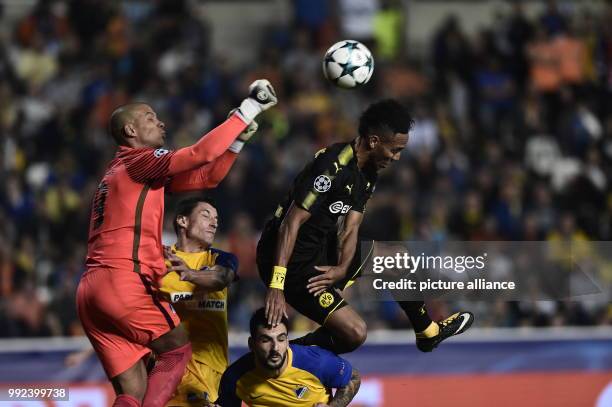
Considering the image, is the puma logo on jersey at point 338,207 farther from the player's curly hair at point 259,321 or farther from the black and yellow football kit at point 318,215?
the player's curly hair at point 259,321

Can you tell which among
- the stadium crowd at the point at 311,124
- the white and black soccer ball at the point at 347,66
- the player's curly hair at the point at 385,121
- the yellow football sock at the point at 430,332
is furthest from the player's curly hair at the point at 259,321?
the stadium crowd at the point at 311,124

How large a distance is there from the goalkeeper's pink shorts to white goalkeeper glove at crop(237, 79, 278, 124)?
3.95ft

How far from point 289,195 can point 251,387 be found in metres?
1.34

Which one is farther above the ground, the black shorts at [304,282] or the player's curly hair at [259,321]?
the black shorts at [304,282]

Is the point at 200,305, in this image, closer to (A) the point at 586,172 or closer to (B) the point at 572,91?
(A) the point at 586,172

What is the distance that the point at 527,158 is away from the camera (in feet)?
52.1

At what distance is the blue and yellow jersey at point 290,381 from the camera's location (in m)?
8.19

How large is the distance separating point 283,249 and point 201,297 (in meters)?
0.95

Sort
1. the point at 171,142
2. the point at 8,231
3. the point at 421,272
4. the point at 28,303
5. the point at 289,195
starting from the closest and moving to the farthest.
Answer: the point at 289,195
the point at 421,272
the point at 28,303
the point at 8,231
the point at 171,142

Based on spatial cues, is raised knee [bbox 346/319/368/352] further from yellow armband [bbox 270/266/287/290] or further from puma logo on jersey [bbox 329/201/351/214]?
puma logo on jersey [bbox 329/201/351/214]

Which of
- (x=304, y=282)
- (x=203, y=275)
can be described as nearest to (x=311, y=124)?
(x=304, y=282)

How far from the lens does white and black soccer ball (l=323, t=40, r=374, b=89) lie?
835 centimetres

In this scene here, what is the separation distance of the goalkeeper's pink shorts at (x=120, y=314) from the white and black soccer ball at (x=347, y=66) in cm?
202

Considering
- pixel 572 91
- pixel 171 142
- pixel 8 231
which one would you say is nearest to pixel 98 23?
pixel 171 142
